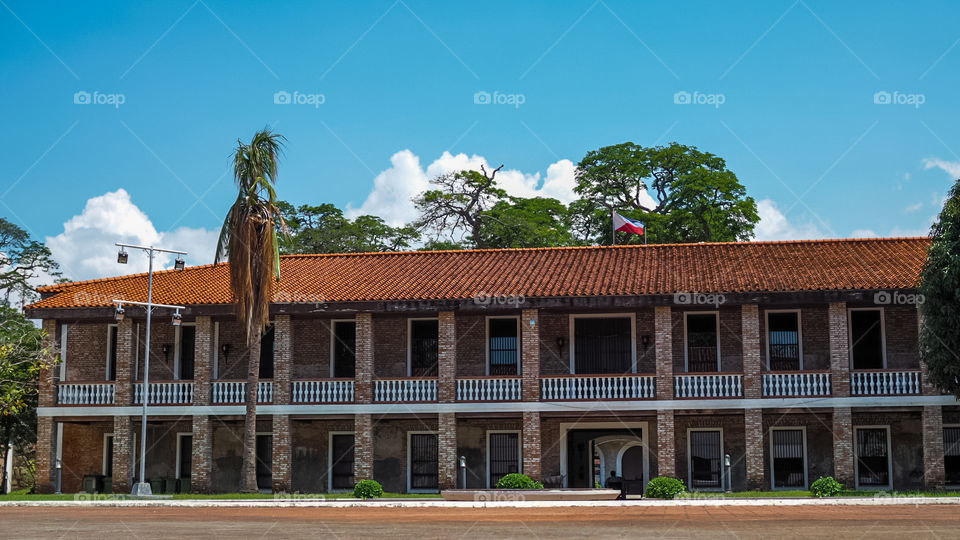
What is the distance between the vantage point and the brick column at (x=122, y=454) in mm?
34250

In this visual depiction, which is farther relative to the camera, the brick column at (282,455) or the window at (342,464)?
the window at (342,464)

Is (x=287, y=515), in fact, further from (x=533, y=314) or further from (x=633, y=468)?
(x=633, y=468)

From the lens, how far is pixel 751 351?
32.0 meters

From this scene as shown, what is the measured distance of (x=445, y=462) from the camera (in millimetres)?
32938

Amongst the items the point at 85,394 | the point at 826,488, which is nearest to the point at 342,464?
the point at 85,394

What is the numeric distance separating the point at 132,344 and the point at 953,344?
24.0 meters

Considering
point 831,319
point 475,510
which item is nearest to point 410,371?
point 475,510

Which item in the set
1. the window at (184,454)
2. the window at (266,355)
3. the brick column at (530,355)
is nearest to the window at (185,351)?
the window at (184,454)

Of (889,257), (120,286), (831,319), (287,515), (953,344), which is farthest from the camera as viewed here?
(120,286)

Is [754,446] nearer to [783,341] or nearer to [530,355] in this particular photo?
[783,341]

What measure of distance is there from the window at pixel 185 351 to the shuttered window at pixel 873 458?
2107cm

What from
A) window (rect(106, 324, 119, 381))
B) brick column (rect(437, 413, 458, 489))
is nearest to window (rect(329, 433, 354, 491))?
brick column (rect(437, 413, 458, 489))

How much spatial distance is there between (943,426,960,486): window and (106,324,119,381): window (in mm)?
25740

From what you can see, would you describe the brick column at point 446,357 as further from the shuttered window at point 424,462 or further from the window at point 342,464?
the window at point 342,464
